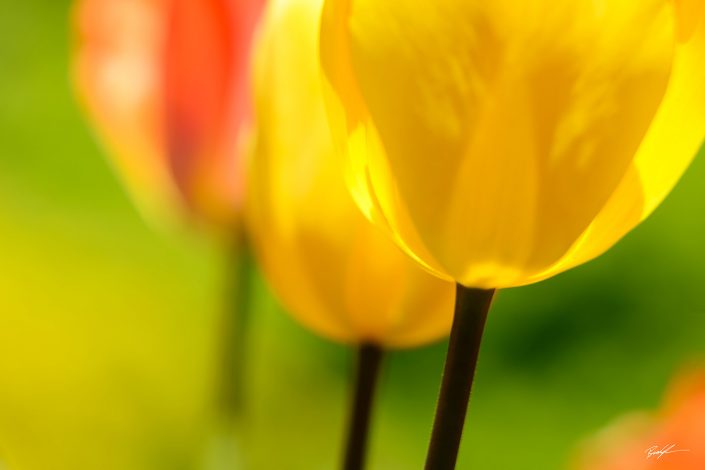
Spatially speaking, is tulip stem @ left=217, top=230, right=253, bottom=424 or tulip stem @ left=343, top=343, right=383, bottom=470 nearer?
tulip stem @ left=343, top=343, right=383, bottom=470

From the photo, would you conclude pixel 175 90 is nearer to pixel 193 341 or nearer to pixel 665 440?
pixel 665 440

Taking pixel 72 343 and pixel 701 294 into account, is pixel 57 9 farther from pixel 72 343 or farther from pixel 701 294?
pixel 701 294

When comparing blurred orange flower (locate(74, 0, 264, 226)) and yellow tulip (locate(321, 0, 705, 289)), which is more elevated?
yellow tulip (locate(321, 0, 705, 289))

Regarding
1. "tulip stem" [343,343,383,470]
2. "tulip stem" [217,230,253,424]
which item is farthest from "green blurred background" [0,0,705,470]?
"tulip stem" [343,343,383,470]

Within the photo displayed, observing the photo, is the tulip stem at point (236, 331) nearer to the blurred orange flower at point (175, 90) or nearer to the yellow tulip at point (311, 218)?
the blurred orange flower at point (175, 90)

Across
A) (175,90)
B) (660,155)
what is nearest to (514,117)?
(660,155)

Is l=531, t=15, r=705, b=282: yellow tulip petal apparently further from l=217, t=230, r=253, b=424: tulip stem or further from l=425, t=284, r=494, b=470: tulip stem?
l=217, t=230, r=253, b=424: tulip stem
